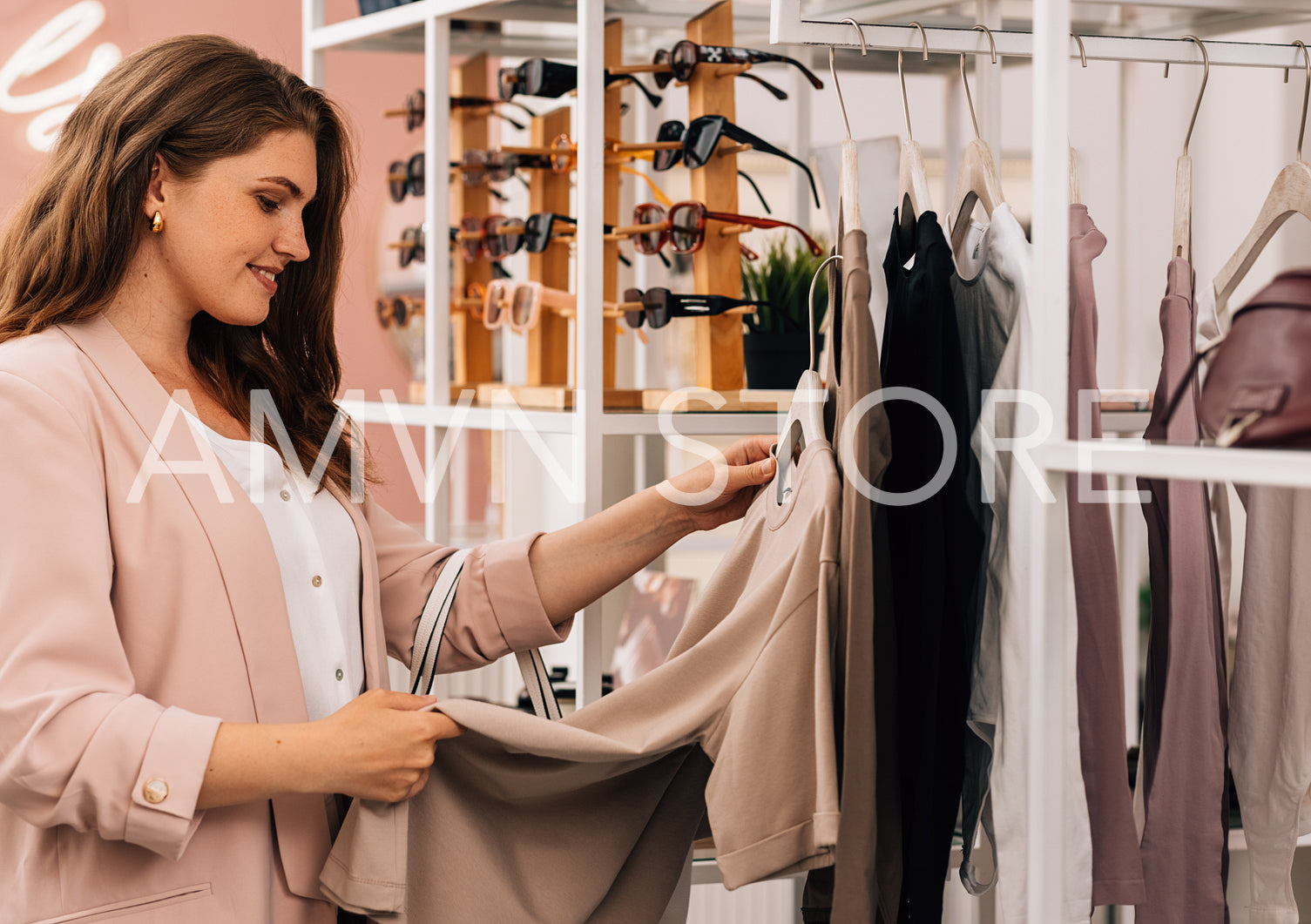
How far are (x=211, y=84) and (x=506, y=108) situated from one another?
267 centimetres

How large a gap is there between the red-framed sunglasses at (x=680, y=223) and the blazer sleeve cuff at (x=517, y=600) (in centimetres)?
52

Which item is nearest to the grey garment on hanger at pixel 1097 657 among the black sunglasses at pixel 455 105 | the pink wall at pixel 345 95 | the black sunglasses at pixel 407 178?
the black sunglasses at pixel 455 105

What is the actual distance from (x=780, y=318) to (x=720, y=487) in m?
0.48

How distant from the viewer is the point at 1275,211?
1.29 m

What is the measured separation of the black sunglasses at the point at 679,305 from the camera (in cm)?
177

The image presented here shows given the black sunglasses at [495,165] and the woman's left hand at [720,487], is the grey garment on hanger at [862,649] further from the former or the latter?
the black sunglasses at [495,165]

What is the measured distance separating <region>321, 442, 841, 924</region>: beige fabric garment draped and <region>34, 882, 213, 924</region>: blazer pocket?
0.13 meters

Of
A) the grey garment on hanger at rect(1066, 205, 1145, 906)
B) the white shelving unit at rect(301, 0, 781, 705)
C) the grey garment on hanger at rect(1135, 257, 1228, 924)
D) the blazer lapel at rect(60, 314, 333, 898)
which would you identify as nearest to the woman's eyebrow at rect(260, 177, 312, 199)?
the blazer lapel at rect(60, 314, 333, 898)

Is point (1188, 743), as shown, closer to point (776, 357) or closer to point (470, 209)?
point (776, 357)

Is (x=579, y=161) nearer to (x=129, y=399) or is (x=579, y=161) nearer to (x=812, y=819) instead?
(x=129, y=399)

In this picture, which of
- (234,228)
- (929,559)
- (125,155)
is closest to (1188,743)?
(929,559)

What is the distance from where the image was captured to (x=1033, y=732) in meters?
1.05

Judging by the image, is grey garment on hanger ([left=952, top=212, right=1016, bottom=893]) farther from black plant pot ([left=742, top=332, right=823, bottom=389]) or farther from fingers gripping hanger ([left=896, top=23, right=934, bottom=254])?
black plant pot ([left=742, top=332, right=823, bottom=389])

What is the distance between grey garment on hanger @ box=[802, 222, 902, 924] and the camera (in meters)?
1.08
